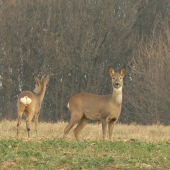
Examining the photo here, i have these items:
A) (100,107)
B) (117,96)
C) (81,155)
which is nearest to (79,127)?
(100,107)

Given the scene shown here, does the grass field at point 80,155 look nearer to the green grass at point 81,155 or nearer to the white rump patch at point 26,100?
the green grass at point 81,155

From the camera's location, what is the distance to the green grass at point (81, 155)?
652cm

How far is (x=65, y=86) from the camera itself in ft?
88.1

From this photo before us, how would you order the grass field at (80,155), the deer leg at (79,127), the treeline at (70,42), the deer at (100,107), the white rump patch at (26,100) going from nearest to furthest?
the grass field at (80,155)
the deer at (100,107)
the deer leg at (79,127)
the white rump patch at (26,100)
the treeline at (70,42)

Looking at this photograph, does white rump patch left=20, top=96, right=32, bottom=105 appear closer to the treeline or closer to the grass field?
the grass field

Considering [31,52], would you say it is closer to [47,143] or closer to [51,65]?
[51,65]

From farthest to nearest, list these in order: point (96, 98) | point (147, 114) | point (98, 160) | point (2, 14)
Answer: point (2, 14) < point (147, 114) < point (96, 98) < point (98, 160)

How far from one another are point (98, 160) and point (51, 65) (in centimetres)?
1984

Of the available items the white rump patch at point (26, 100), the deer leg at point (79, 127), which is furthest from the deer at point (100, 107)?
the white rump patch at point (26, 100)

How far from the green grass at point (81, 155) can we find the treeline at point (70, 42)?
17.7 metres

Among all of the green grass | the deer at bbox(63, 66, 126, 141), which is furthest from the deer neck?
the green grass

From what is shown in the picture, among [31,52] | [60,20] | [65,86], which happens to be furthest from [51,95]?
[60,20]

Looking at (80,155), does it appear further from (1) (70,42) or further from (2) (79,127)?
(1) (70,42)

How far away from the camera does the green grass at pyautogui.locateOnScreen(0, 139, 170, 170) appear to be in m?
6.52
